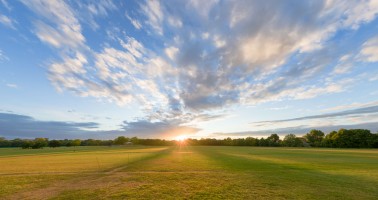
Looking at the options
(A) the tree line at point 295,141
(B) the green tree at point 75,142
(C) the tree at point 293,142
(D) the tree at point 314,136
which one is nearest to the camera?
(A) the tree line at point 295,141

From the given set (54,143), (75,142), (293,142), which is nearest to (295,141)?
(293,142)

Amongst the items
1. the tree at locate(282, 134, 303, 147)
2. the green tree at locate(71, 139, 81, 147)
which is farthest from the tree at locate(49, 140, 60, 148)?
the tree at locate(282, 134, 303, 147)

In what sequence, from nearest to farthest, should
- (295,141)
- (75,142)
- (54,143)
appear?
(295,141) → (54,143) → (75,142)

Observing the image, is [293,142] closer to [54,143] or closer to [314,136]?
[314,136]

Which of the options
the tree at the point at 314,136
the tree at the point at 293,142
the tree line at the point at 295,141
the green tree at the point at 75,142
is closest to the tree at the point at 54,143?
the tree line at the point at 295,141

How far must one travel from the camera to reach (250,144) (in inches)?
6924

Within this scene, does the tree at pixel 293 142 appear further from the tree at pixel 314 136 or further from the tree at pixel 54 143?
the tree at pixel 54 143

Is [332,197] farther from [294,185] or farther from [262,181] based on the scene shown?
[262,181]

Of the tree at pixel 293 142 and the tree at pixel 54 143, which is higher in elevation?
the tree at pixel 54 143

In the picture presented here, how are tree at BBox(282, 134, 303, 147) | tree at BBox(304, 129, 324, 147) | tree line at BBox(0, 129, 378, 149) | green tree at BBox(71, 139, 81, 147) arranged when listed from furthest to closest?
green tree at BBox(71, 139, 81, 147), tree at BBox(304, 129, 324, 147), tree at BBox(282, 134, 303, 147), tree line at BBox(0, 129, 378, 149)

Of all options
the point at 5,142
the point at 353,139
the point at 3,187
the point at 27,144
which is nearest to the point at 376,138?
the point at 353,139

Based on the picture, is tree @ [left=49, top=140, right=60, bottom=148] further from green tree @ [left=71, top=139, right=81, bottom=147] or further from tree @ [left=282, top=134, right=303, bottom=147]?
tree @ [left=282, top=134, right=303, bottom=147]

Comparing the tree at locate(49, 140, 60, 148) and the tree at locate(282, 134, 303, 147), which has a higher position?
the tree at locate(49, 140, 60, 148)

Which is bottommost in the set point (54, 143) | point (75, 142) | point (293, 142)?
point (293, 142)
